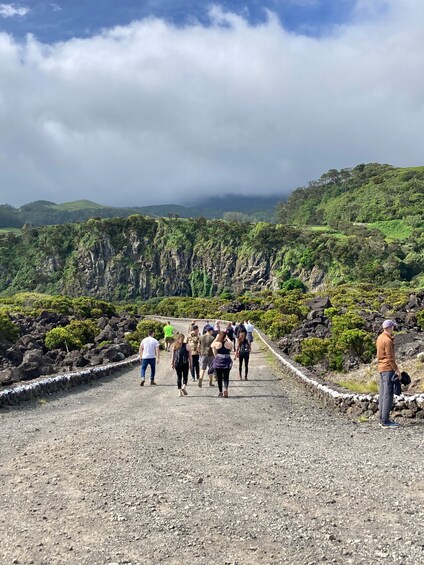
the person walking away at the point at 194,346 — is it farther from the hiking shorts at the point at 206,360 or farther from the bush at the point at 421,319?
the bush at the point at 421,319

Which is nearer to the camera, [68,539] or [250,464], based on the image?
[68,539]

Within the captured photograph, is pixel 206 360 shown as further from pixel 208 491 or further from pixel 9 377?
pixel 208 491

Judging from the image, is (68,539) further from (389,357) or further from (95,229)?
(95,229)

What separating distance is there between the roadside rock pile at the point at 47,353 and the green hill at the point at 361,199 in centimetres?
9462

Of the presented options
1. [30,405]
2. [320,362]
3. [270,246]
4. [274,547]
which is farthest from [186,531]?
[270,246]

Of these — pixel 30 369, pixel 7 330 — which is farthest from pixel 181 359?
pixel 7 330

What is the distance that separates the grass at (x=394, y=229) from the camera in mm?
120331

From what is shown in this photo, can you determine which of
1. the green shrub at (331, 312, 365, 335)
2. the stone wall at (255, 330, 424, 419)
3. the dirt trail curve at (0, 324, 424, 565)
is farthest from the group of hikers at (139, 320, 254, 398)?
the green shrub at (331, 312, 365, 335)

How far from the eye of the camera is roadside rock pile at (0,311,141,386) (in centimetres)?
2014

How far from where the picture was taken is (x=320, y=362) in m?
24.4

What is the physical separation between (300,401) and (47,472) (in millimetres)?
9340

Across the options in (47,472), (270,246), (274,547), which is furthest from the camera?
(270,246)

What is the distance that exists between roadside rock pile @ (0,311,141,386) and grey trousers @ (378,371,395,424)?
10449 millimetres

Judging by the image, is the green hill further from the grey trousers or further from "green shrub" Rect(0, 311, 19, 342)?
the grey trousers
